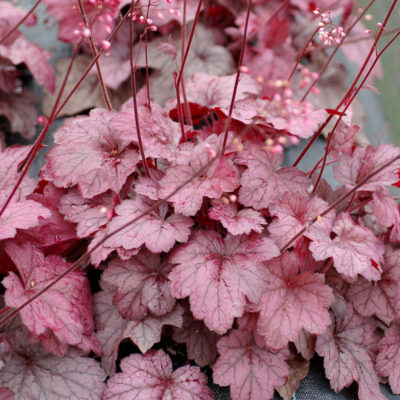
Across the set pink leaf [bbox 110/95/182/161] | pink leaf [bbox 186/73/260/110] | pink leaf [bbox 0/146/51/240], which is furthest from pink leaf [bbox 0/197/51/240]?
pink leaf [bbox 186/73/260/110]

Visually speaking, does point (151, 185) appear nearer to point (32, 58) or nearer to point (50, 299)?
point (50, 299)

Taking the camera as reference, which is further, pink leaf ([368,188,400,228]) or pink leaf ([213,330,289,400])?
pink leaf ([368,188,400,228])

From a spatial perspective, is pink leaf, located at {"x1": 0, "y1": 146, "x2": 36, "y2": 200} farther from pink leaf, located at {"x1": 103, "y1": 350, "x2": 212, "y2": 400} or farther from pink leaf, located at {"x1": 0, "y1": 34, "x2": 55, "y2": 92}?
pink leaf, located at {"x1": 0, "y1": 34, "x2": 55, "y2": 92}

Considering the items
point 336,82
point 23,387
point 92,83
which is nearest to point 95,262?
point 23,387

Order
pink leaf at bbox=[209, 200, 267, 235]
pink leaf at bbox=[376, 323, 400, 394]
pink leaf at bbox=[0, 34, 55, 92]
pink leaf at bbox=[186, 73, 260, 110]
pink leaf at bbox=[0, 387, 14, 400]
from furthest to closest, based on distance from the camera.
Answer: pink leaf at bbox=[0, 34, 55, 92]
pink leaf at bbox=[186, 73, 260, 110]
pink leaf at bbox=[376, 323, 400, 394]
pink leaf at bbox=[209, 200, 267, 235]
pink leaf at bbox=[0, 387, 14, 400]

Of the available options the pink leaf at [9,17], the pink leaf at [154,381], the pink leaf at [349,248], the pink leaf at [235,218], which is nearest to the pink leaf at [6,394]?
the pink leaf at [154,381]

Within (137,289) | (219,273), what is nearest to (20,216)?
(137,289)

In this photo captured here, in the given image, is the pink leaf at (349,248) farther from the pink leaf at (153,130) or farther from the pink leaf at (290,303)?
the pink leaf at (153,130)
